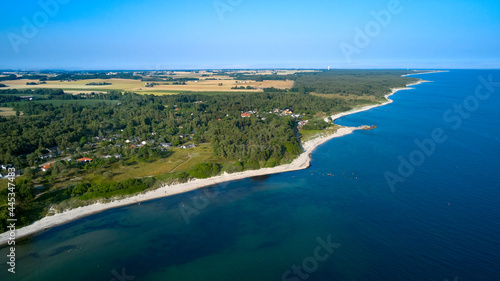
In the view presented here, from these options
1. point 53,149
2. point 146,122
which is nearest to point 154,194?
point 53,149

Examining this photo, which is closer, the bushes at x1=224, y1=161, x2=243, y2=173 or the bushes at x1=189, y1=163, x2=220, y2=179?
the bushes at x1=189, y1=163, x2=220, y2=179

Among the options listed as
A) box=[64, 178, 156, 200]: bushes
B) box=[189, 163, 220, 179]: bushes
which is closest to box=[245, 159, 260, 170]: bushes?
box=[189, 163, 220, 179]: bushes

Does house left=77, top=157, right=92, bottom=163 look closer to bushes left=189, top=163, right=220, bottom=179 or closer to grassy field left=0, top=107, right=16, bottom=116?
bushes left=189, top=163, right=220, bottom=179

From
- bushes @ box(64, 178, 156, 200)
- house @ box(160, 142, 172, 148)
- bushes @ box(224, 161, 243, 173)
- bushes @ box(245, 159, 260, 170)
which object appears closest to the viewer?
bushes @ box(64, 178, 156, 200)

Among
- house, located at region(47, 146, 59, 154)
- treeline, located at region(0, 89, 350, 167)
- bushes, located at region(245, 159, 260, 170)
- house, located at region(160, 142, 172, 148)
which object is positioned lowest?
bushes, located at region(245, 159, 260, 170)

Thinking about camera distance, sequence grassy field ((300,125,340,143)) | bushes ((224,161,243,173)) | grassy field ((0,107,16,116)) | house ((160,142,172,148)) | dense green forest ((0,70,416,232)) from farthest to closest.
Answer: grassy field ((0,107,16,116)) → grassy field ((300,125,340,143)) → house ((160,142,172,148)) → bushes ((224,161,243,173)) → dense green forest ((0,70,416,232))

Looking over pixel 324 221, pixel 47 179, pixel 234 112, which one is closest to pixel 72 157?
pixel 47 179
